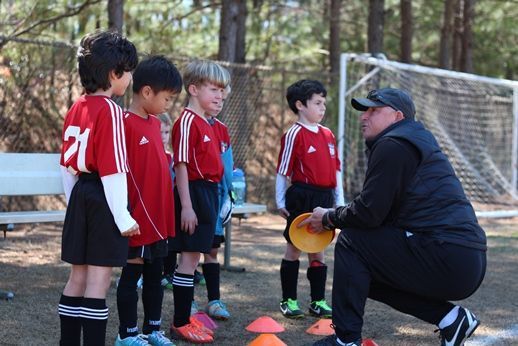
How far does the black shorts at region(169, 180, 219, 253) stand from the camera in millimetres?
5070

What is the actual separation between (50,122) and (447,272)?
728 cm

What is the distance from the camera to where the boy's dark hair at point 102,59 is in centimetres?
402

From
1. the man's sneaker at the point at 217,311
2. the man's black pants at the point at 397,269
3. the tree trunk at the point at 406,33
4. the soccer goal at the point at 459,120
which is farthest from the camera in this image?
the tree trunk at the point at 406,33

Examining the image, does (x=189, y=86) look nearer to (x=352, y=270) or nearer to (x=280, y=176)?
(x=280, y=176)

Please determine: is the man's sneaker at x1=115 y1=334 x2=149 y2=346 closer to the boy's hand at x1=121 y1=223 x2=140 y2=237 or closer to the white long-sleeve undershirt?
the boy's hand at x1=121 y1=223 x2=140 y2=237

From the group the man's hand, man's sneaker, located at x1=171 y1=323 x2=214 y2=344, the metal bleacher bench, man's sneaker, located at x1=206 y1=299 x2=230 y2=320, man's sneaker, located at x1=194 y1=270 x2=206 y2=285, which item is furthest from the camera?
man's sneaker, located at x1=194 y1=270 x2=206 y2=285

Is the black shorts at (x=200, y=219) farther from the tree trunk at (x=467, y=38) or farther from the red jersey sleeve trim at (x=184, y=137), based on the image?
the tree trunk at (x=467, y=38)

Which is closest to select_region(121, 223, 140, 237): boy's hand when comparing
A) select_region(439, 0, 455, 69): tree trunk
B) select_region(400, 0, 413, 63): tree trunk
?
select_region(400, 0, 413, 63): tree trunk

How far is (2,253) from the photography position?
816 centimetres

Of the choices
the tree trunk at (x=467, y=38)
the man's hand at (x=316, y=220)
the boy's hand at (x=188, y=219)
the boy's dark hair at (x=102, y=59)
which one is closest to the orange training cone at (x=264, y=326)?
the man's hand at (x=316, y=220)

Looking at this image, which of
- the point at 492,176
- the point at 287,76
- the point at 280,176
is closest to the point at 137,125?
the point at 280,176

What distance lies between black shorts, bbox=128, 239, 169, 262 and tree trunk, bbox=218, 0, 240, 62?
880cm

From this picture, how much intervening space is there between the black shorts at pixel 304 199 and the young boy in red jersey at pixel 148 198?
55.4 inches

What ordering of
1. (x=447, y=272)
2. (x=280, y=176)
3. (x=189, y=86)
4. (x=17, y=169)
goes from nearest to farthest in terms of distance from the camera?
1. (x=447, y=272)
2. (x=189, y=86)
3. (x=280, y=176)
4. (x=17, y=169)
